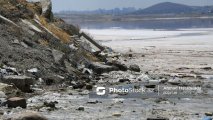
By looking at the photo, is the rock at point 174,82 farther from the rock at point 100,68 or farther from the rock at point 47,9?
the rock at point 47,9

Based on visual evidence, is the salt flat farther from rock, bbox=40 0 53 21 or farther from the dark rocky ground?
the dark rocky ground

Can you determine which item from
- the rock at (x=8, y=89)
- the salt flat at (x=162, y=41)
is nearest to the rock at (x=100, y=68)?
the rock at (x=8, y=89)

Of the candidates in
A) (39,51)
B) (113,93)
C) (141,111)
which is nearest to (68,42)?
(39,51)

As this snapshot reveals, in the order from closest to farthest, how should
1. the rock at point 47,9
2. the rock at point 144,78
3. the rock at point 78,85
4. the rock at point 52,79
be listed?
the rock at point 78,85 < the rock at point 52,79 < the rock at point 144,78 < the rock at point 47,9

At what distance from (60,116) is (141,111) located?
6.21ft

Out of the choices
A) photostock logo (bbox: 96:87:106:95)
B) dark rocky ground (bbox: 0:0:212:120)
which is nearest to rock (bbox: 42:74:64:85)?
dark rocky ground (bbox: 0:0:212:120)

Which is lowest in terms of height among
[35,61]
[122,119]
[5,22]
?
[122,119]

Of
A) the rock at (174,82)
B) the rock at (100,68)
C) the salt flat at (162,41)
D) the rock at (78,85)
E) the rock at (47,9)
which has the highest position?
the rock at (47,9)

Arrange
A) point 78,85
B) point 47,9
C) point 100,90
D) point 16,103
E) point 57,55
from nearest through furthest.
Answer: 1. point 16,103
2. point 100,90
3. point 78,85
4. point 57,55
5. point 47,9

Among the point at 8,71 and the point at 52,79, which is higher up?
the point at 8,71

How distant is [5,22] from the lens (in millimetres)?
17234

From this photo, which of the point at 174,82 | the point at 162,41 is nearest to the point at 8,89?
the point at 174,82

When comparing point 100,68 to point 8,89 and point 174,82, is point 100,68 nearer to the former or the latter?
point 174,82

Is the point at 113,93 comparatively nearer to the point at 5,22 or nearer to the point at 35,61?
the point at 35,61
